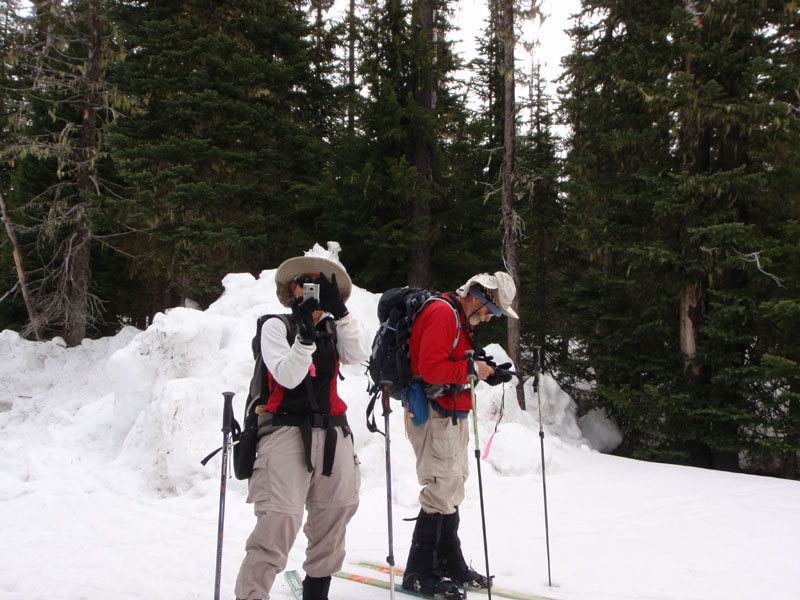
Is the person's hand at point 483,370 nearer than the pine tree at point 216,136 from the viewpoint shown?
Yes

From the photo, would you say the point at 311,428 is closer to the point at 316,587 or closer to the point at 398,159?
the point at 316,587

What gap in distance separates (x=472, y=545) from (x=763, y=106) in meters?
8.58

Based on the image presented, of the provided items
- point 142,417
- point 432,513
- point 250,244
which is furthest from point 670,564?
point 250,244

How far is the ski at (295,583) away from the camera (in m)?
3.86

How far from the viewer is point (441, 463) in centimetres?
392

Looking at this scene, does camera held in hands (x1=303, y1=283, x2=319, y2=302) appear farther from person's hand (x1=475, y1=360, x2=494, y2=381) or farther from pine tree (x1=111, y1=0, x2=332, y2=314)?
pine tree (x1=111, y1=0, x2=332, y2=314)

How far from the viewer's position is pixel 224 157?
1297 cm

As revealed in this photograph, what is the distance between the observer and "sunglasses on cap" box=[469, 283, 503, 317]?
13.1 ft

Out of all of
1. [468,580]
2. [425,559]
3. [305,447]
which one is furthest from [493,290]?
[468,580]

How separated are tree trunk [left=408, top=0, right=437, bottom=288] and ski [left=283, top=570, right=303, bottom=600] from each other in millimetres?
8210

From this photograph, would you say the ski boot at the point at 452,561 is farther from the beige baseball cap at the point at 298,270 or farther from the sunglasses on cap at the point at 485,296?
the beige baseball cap at the point at 298,270

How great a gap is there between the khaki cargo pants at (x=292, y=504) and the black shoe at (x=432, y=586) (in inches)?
37.8

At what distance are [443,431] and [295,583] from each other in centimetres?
162

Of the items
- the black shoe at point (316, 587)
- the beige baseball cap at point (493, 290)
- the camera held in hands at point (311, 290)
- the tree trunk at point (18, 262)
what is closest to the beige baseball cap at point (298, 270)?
the camera held in hands at point (311, 290)
